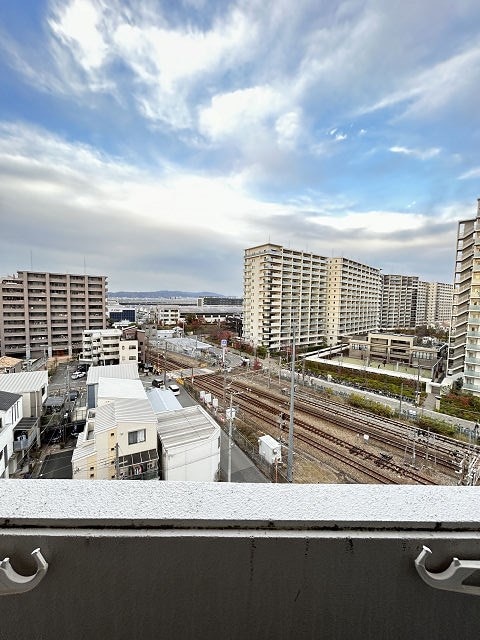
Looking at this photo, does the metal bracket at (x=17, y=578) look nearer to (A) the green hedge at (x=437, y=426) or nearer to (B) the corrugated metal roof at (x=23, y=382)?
(B) the corrugated metal roof at (x=23, y=382)

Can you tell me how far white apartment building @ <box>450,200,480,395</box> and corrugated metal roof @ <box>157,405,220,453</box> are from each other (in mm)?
15606

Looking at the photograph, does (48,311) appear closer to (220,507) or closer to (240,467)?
(240,467)

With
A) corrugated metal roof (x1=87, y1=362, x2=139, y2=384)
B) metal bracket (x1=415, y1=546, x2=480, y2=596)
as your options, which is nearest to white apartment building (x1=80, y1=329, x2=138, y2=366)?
corrugated metal roof (x1=87, y1=362, x2=139, y2=384)

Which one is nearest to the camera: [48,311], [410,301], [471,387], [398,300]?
[471,387]

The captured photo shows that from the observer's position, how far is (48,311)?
27.5m

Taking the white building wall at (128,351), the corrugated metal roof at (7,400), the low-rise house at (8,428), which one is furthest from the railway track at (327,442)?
the corrugated metal roof at (7,400)

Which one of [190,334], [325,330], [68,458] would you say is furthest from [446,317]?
[68,458]

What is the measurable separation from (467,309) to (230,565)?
72.6 feet

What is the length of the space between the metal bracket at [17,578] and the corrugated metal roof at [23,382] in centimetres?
1343

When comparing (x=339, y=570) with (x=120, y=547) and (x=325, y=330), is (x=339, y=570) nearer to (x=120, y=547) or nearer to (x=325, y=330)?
(x=120, y=547)

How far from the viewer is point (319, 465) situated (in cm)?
920

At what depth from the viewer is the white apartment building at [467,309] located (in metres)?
16.7

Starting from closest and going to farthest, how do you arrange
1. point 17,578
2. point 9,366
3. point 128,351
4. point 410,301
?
point 17,578 → point 9,366 → point 128,351 → point 410,301

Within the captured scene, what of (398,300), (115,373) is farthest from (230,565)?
(398,300)
